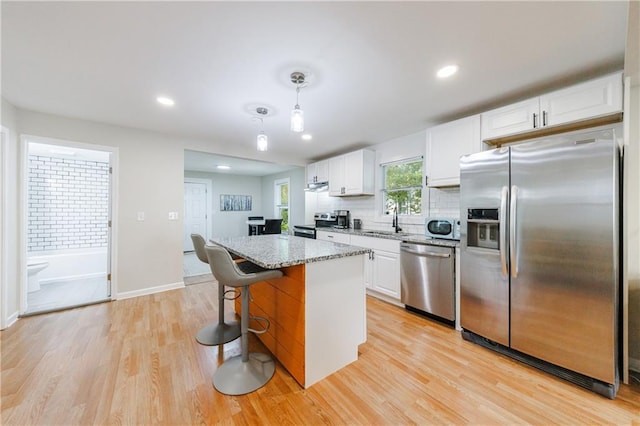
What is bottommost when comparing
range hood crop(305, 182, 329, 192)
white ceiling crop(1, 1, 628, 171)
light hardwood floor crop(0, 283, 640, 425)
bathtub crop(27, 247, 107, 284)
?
light hardwood floor crop(0, 283, 640, 425)

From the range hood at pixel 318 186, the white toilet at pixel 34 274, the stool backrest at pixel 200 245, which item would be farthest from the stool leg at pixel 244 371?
the white toilet at pixel 34 274

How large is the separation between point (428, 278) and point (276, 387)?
6.27 ft

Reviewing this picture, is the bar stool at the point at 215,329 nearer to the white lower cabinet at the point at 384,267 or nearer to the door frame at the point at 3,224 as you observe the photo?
the white lower cabinet at the point at 384,267

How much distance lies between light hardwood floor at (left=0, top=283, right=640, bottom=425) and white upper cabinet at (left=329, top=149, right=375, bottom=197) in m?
2.33

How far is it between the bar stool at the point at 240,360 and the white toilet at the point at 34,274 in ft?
12.0

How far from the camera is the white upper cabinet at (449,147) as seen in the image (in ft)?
8.75

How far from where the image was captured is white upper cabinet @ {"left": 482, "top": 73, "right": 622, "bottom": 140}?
1874 mm

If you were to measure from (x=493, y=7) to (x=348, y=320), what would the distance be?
223 centimetres

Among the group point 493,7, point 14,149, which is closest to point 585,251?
point 493,7

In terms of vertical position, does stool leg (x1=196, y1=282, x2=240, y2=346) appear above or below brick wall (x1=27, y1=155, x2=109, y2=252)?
below

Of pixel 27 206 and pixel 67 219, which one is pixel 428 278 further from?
pixel 67 219

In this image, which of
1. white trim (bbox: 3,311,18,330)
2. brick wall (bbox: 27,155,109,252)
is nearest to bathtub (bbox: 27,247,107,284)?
brick wall (bbox: 27,155,109,252)

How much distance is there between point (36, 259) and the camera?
13.0ft

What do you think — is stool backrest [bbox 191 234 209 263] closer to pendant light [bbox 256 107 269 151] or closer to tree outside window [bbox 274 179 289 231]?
pendant light [bbox 256 107 269 151]
